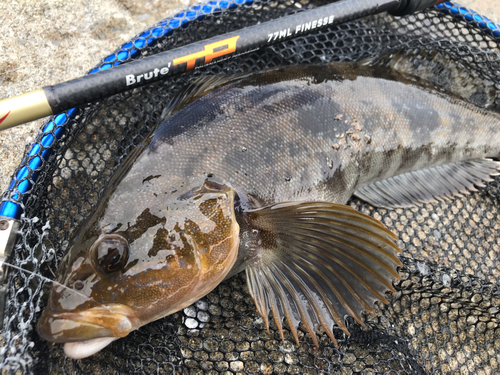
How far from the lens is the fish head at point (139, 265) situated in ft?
5.44

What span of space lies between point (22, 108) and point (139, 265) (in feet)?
2.96

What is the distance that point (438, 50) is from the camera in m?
2.74

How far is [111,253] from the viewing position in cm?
165

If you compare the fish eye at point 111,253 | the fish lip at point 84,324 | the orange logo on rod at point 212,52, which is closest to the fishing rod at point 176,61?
the orange logo on rod at point 212,52

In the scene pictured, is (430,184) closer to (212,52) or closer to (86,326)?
(212,52)

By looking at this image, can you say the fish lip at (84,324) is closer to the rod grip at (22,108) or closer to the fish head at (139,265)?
the fish head at (139,265)

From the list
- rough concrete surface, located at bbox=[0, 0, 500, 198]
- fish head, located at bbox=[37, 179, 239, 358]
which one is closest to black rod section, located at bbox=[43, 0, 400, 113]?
fish head, located at bbox=[37, 179, 239, 358]

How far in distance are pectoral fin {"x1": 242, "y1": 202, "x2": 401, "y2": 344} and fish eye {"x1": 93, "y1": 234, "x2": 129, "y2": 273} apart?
655 millimetres

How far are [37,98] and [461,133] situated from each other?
8.56ft

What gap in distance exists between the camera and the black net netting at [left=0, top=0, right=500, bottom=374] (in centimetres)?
202

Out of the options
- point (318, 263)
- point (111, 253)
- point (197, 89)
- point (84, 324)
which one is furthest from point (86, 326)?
point (197, 89)

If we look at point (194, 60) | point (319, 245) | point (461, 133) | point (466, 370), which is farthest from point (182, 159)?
point (466, 370)

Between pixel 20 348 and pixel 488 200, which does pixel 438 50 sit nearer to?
pixel 488 200

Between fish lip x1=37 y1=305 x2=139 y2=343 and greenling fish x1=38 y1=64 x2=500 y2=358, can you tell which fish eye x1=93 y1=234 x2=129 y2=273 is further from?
fish lip x1=37 y1=305 x2=139 y2=343
